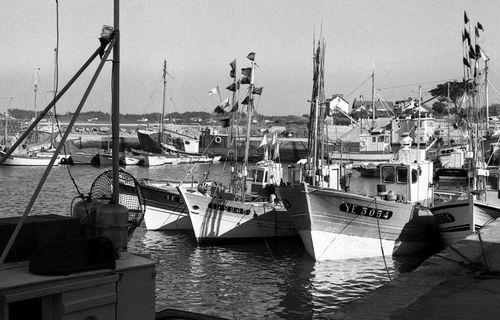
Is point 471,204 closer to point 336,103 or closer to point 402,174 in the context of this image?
point 402,174

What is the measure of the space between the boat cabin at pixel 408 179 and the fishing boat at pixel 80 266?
17.0 meters

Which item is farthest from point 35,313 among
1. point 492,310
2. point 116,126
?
point 492,310

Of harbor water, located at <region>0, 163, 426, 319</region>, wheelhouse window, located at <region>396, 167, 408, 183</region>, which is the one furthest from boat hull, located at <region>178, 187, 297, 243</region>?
wheelhouse window, located at <region>396, 167, 408, 183</region>

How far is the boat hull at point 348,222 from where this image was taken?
19391mm

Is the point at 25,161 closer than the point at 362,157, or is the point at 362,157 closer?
the point at 25,161

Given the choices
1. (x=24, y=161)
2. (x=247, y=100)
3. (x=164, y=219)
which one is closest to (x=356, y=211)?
(x=247, y=100)

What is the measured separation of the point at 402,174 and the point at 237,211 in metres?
6.76

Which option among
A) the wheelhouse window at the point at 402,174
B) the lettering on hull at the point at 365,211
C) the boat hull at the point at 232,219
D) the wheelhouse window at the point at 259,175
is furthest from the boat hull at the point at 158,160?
the lettering on hull at the point at 365,211

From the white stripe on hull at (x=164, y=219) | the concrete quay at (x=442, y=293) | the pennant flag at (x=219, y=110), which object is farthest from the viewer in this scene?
the pennant flag at (x=219, y=110)

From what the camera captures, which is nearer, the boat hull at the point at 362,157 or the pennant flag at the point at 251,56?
the pennant flag at the point at 251,56

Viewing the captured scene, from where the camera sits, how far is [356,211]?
1977 centimetres

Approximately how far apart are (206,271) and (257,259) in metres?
2.64

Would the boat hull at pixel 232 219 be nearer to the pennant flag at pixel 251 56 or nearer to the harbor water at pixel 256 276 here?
the harbor water at pixel 256 276

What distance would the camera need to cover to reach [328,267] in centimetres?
1944
